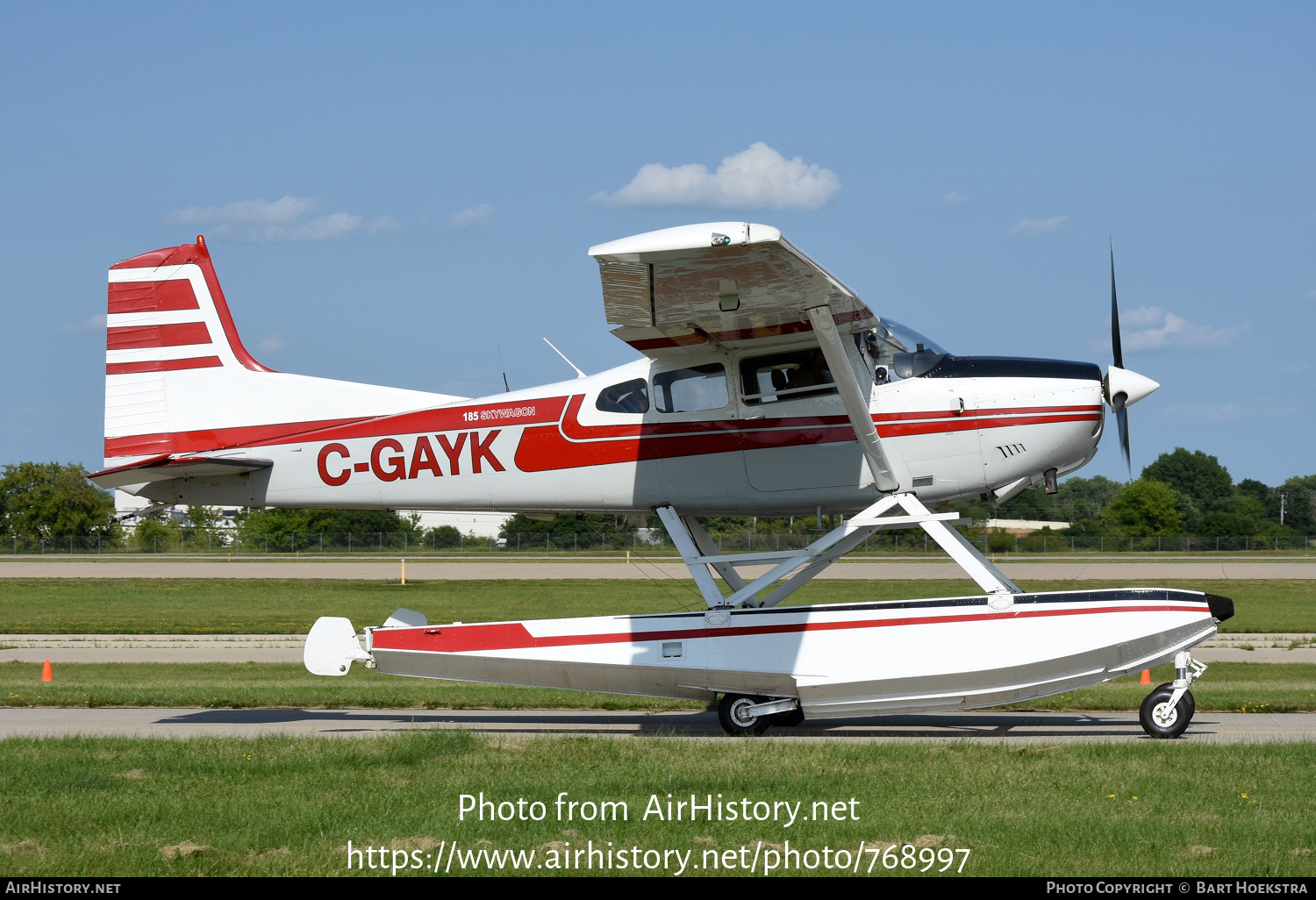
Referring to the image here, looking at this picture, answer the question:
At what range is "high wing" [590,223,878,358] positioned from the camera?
26.3 feet

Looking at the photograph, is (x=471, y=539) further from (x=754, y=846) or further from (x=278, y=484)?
(x=754, y=846)

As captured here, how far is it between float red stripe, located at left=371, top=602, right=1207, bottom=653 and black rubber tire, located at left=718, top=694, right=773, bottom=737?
68 cm

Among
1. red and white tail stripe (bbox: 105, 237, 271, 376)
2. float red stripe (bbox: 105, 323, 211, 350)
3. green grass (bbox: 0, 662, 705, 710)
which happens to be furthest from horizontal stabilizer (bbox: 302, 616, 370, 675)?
float red stripe (bbox: 105, 323, 211, 350)

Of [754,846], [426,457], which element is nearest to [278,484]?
[426,457]

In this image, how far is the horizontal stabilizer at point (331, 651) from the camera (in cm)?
1074

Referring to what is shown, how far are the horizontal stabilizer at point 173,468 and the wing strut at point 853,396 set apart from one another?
223 inches

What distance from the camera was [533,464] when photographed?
11289 mm

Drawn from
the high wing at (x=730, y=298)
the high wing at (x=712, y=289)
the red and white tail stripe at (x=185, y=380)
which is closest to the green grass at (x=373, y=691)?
the red and white tail stripe at (x=185, y=380)

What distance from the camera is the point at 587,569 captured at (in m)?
44.4

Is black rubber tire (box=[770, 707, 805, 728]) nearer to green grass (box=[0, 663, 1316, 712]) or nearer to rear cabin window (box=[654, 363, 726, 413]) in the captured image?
green grass (box=[0, 663, 1316, 712])

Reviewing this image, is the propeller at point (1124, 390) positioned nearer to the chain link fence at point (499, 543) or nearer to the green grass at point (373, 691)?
the green grass at point (373, 691)

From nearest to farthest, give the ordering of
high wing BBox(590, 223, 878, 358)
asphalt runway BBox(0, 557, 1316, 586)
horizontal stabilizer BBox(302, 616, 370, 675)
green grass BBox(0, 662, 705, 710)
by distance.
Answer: high wing BBox(590, 223, 878, 358) → horizontal stabilizer BBox(302, 616, 370, 675) → green grass BBox(0, 662, 705, 710) → asphalt runway BBox(0, 557, 1316, 586)

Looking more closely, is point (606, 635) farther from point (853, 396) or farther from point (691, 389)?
point (853, 396)

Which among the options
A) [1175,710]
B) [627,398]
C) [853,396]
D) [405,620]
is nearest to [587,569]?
[405,620]
